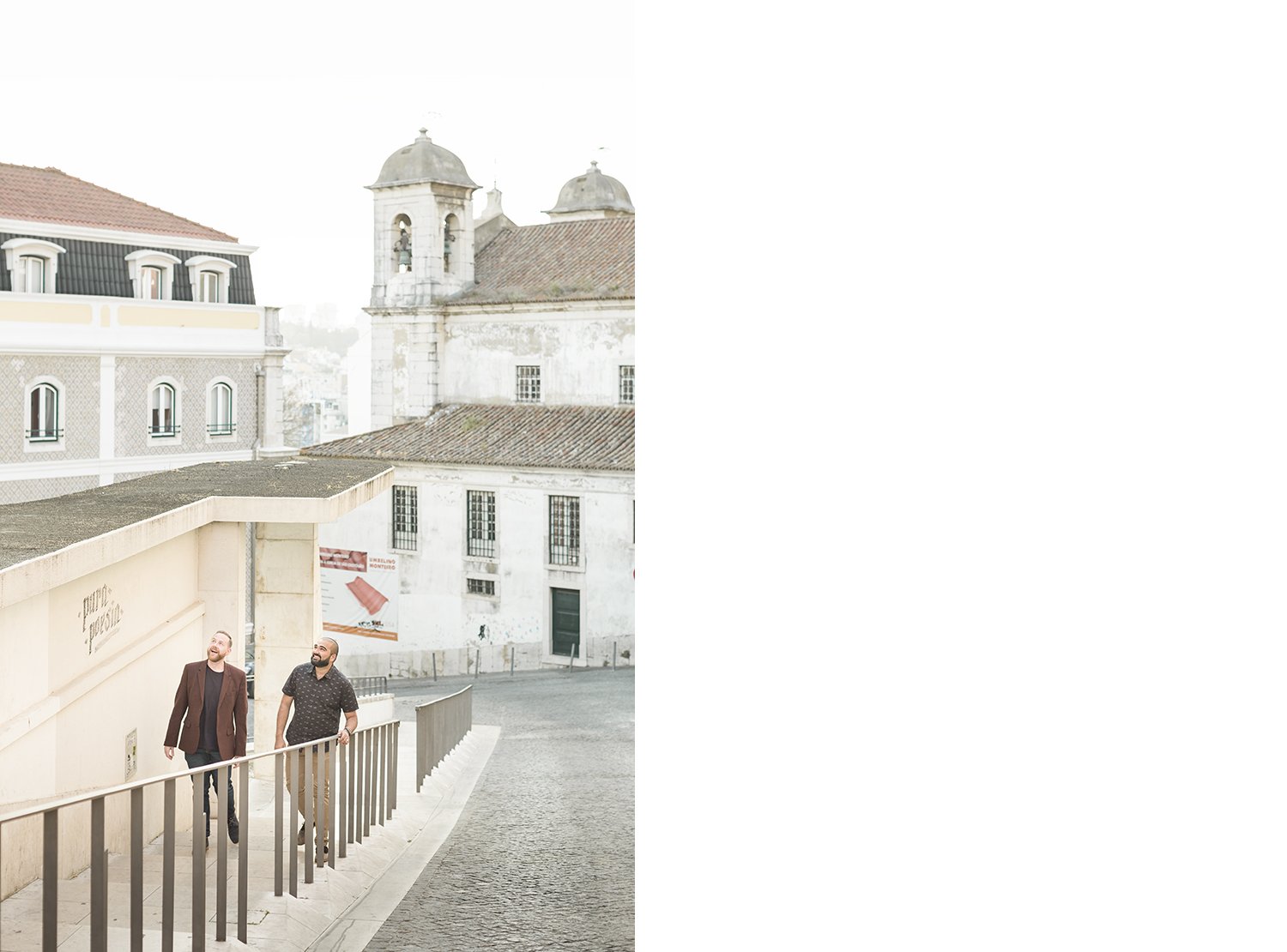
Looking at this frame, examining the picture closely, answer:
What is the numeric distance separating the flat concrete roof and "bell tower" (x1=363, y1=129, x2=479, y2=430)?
14602mm

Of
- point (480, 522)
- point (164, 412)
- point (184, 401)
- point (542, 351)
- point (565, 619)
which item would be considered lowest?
point (565, 619)

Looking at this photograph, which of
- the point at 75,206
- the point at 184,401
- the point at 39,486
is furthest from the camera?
the point at 75,206

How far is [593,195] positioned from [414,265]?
221 inches

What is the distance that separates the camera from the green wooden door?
59.8 feet

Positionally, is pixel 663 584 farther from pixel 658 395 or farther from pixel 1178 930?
pixel 1178 930

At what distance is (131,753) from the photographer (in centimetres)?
410

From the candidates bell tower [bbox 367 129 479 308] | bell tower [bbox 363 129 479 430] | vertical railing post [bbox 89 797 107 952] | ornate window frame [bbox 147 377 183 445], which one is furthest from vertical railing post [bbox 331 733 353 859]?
bell tower [bbox 367 129 479 308]

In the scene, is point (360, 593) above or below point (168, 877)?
below

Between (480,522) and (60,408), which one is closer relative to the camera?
(60,408)

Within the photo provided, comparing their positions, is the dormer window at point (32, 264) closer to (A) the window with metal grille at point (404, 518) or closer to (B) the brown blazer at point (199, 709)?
(A) the window with metal grille at point (404, 518)

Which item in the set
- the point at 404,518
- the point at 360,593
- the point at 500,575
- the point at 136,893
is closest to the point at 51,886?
the point at 136,893

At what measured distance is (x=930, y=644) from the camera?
2.17 meters

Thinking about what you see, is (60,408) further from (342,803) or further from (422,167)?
(342,803)

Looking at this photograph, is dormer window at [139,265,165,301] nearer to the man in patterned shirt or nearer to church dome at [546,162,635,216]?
church dome at [546,162,635,216]
